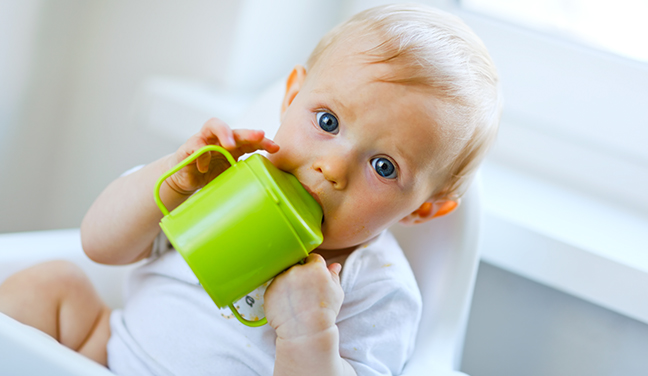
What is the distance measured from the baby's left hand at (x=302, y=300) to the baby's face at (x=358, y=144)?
0.26 feet

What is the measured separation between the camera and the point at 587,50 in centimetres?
111

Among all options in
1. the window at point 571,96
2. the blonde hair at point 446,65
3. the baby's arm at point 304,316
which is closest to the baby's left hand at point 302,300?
the baby's arm at point 304,316

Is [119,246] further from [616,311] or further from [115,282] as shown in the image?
[616,311]

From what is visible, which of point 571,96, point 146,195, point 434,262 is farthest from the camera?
point 571,96

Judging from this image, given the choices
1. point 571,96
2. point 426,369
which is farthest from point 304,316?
point 571,96

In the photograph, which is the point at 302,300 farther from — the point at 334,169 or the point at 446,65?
the point at 446,65

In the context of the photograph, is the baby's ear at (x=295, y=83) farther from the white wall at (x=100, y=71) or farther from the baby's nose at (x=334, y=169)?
the white wall at (x=100, y=71)

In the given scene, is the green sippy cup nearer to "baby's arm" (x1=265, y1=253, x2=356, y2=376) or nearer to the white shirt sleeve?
"baby's arm" (x1=265, y1=253, x2=356, y2=376)

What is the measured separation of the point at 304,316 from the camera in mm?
611

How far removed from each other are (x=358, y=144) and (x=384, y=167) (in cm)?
5

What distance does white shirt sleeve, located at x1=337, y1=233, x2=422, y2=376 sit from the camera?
73 centimetres

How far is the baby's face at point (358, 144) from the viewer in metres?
0.65

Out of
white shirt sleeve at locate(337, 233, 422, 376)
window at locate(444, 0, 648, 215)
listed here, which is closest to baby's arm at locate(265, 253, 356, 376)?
white shirt sleeve at locate(337, 233, 422, 376)

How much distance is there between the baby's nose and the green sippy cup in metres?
0.07
